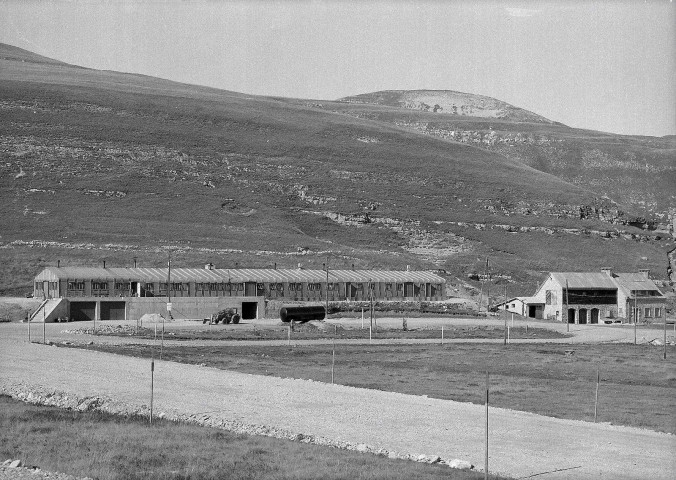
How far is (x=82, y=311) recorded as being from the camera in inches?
3317

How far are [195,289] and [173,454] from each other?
70.1m

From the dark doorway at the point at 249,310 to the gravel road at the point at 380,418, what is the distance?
49782 millimetres

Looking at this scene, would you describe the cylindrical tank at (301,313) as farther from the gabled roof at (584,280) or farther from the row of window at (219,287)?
the gabled roof at (584,280)

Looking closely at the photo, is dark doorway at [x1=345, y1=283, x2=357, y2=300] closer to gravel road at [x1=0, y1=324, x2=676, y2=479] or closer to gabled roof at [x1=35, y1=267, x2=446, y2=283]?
gabled roof at [x1=35, y1=267, x2=446, y2=283]

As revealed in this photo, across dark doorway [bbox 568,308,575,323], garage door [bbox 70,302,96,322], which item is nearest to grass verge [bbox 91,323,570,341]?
garage door [bbox 70,302,96,322]

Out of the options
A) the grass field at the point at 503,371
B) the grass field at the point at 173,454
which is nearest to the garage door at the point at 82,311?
the grass field at the point at 503,371

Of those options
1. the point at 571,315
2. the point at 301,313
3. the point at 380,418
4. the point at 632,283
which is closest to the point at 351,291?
the point at 301,313

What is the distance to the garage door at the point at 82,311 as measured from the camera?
8325 cm

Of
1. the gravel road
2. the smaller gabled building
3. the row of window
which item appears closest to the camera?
the gravel road

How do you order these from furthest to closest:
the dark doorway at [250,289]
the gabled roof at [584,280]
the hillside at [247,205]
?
the hillside at [247,205]
the gabled roof at [584,280]
the dark doorway at [250,289]

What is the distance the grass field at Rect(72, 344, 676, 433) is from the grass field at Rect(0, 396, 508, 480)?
9858 mm

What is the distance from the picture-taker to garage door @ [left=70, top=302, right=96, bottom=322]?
8325 cm

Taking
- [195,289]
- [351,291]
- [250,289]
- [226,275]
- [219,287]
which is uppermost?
[226,275]

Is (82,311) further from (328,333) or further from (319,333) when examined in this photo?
(328,333)
